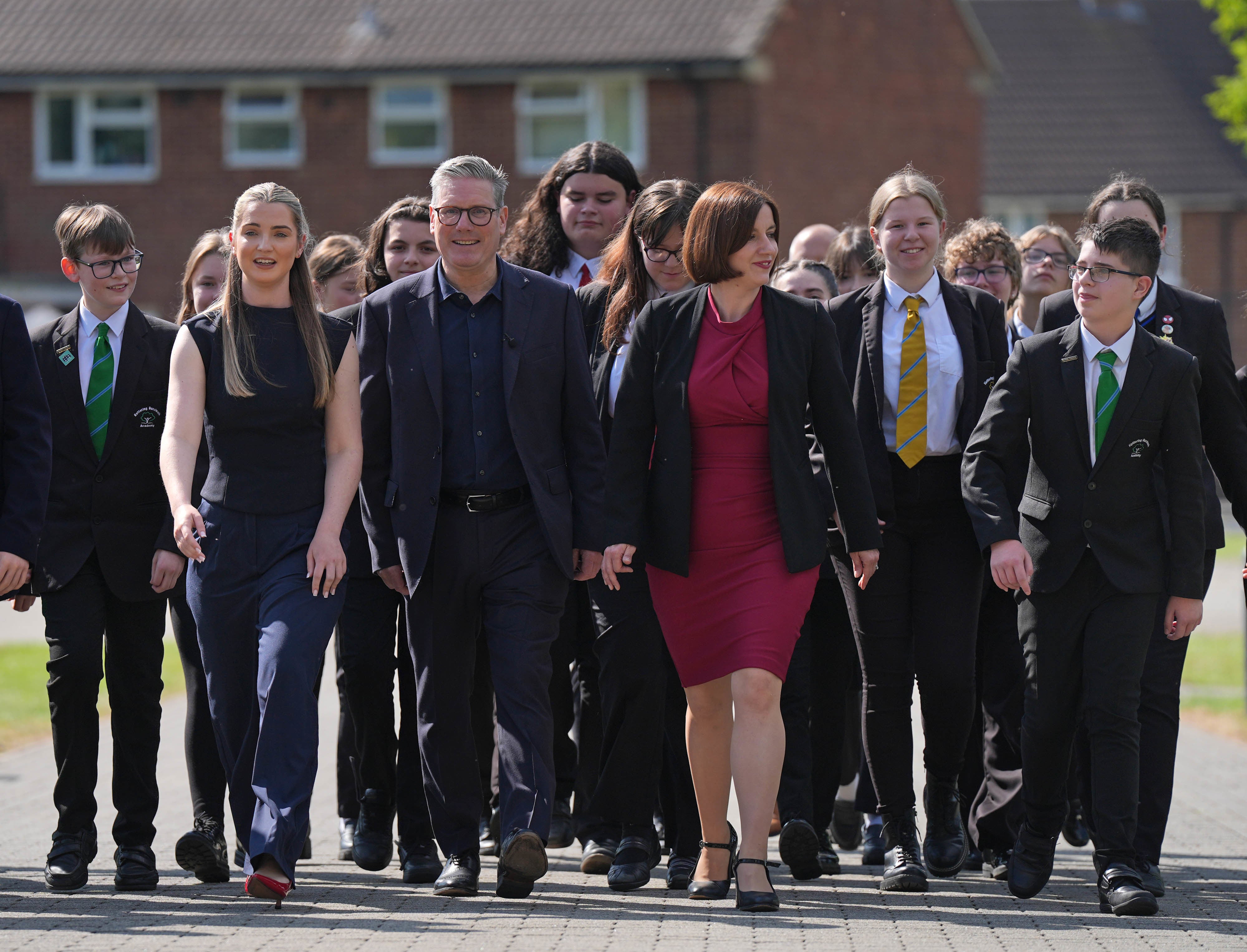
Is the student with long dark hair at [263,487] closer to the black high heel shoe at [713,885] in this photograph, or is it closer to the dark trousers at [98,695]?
the dark trousers at [98,695]

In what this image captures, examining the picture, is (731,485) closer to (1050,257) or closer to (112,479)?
(112,479)

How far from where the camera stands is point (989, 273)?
8102mm

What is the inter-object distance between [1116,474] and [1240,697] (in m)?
9.80

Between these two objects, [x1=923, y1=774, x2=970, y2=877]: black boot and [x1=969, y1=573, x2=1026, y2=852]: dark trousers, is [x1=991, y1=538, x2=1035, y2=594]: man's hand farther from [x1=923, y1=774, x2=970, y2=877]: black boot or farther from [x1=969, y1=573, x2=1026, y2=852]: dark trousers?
[x1=923, y1=774, x2=970, y2=877]: black boot

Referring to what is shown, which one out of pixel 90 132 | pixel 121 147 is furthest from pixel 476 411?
pixel 90 132

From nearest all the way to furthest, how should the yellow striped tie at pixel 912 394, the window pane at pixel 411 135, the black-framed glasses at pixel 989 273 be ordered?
the yellow striped tie at pixel 912 394 < the black-framed glasses at pixel 989 273 < the window pane at pixel 411 135

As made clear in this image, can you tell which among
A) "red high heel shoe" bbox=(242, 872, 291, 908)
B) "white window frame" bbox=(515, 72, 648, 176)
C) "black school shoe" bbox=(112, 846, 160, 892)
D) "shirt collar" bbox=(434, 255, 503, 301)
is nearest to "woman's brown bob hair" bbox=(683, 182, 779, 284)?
"shirt collar" bbox=(434, 255, 503, 301)

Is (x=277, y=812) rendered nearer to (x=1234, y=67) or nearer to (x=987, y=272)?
(x=987, y=272)

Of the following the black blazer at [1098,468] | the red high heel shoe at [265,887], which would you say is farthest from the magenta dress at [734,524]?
the red high heel shoe at [265,887]

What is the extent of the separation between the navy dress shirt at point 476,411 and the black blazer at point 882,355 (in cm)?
134

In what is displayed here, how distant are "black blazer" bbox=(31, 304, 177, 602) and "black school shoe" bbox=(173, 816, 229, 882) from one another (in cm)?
90

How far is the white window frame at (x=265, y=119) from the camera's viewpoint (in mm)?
30922

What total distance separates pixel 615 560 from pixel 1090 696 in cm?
173

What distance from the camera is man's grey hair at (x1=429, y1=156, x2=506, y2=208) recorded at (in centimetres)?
647
